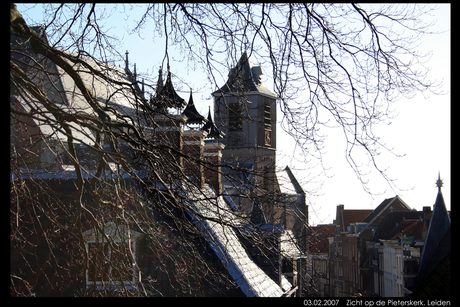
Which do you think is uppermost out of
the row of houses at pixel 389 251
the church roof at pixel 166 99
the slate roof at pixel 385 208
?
the church roof at pixel 166 99

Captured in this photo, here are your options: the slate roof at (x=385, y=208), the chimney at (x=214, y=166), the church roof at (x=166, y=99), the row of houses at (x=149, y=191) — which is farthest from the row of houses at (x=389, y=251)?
the church roof at (x=166, y=99)

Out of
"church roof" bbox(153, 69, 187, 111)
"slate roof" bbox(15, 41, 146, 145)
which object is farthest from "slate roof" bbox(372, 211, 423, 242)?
"slate roof" bbox(15, 41, 146, 145)

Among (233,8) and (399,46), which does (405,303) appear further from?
(233,8)

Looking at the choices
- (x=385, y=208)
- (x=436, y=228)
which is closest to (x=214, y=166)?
(x=436, y=228)

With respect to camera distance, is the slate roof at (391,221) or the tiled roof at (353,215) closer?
the slate roof at (391,221)

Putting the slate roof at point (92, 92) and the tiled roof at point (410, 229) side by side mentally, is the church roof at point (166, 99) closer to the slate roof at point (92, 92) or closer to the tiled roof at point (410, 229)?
the slate roof at point (92, 92)

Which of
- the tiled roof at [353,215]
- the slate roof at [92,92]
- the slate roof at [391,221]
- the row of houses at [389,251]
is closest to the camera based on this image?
the slate roof at [92,92]

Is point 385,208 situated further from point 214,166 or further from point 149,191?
point 149,191

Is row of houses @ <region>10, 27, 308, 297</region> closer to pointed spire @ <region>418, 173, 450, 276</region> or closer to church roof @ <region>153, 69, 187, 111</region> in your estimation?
church roof @ <region>153, 69, 187, 111</region>

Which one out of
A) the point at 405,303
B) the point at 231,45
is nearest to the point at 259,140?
the point at 231,45

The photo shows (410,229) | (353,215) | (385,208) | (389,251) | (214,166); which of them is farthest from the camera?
(353,215)

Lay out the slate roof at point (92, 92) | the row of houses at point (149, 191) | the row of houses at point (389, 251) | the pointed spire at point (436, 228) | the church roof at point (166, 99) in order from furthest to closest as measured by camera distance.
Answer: the row of houses at point (389, 251), the pointed spire at point (436, 228), the church roof at point (166, 99), the row of houses at point (149, 191), the slate roof at point (92, 92)

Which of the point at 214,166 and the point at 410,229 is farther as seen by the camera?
the point at 410,229
